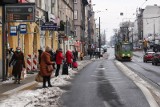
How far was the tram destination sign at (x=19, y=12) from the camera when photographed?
2280 cm

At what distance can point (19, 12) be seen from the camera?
75.5ft

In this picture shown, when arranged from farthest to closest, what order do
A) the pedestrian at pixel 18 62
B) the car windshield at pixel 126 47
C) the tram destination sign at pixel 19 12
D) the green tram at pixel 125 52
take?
the car windshield at pixel 126 47, the green tram at pixel 125 52, the tram destination sign at pixel 19 12, the pedestrian at pixel 18 62

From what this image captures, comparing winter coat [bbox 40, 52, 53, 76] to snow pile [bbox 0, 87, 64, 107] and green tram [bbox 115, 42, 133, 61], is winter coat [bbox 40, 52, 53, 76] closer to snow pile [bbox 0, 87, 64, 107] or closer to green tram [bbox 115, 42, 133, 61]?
snow pile [bbox 0, 87, 64, 107]

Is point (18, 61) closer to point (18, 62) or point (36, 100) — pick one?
point (18, 62)

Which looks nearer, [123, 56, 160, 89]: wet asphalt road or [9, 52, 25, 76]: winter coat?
[9, 52, 25, 76]: winter coat

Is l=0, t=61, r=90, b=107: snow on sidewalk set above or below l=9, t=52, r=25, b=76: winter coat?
below

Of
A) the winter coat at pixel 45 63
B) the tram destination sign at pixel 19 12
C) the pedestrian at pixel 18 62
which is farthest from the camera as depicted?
the tram destination sign at pixel 19 12

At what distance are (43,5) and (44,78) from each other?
85.1 feet

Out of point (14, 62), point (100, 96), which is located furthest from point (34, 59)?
point (100, 96)

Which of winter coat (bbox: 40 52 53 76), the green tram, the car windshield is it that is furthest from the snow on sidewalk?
the car windshield

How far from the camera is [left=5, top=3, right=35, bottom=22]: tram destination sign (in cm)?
2280

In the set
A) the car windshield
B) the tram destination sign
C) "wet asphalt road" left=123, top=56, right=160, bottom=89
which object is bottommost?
"wet asphalt road" left=123, top=56, right=160, bottom=89

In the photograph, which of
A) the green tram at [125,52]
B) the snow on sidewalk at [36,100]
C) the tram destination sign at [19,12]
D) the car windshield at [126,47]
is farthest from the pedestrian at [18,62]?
the car windshield at [126,47]

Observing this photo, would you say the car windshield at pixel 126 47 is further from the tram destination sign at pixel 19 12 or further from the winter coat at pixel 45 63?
the winter coat at pixel 45 63
